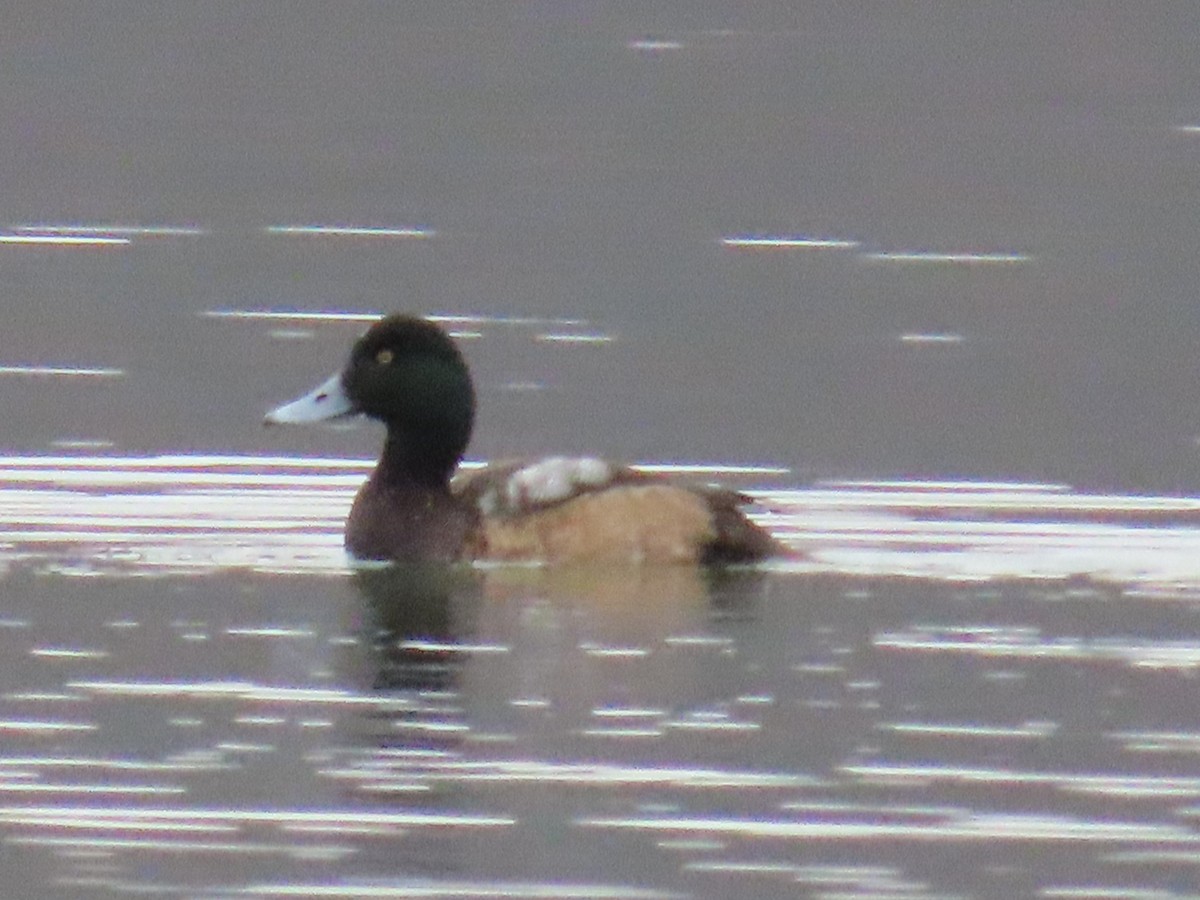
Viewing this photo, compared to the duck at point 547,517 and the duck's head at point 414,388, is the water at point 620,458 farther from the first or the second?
the duck's head at point 414,388

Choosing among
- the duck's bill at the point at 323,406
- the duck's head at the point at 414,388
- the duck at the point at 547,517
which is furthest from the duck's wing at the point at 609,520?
the duck's bill at the point at 323,406

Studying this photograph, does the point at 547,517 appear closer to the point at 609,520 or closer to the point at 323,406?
the point at 609,520

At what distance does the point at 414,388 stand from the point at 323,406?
1.18 feet

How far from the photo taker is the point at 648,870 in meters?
10.0

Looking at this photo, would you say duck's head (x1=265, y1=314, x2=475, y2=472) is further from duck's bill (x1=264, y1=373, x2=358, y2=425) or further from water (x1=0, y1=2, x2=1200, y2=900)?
water (x1=0, y1=2, x2=1200, y2=900)

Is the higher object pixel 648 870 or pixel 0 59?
pixel 0 59

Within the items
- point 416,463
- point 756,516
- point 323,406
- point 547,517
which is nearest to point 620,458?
point 756,516

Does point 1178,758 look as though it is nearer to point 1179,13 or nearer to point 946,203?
point 946,203

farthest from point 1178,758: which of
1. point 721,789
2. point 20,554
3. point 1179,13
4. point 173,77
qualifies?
point 1179,13

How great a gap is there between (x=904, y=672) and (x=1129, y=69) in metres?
22.9

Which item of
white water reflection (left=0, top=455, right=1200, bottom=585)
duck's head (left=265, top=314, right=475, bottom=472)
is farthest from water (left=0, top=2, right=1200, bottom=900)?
duck's head (left=265, top=314, right=475, bottom=472)

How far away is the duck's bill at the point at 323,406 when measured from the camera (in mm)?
15258

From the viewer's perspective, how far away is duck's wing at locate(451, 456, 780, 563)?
47.5 feet

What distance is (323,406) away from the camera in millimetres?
15320
